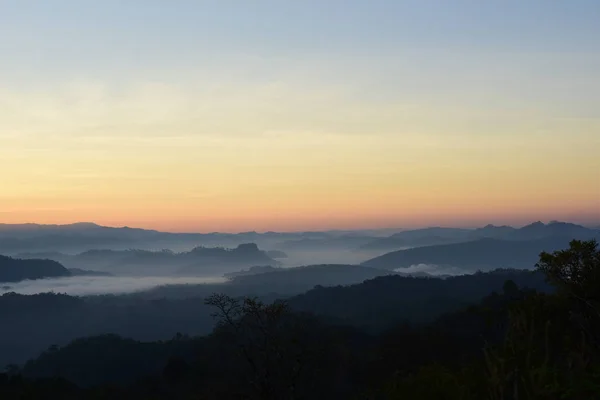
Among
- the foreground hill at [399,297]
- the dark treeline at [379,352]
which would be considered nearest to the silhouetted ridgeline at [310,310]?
the foreground hill at [399,297]

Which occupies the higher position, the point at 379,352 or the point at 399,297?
the point at 379,352

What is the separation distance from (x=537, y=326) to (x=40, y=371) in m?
96.7

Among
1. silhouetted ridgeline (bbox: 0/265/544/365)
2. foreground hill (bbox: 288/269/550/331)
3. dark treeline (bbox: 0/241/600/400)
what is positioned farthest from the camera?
silhouetted ridgeline (bbox: 0/265/544/365)

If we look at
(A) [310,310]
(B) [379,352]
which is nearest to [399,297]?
(A) [310,310]

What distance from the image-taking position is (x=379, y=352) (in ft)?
208

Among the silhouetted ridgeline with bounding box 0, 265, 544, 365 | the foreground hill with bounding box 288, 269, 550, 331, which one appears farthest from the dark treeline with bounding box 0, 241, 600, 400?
the silhouetted ridgeline with bounding box 0, 265, 544, 365

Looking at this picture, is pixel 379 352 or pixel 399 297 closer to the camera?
pixel 379 352

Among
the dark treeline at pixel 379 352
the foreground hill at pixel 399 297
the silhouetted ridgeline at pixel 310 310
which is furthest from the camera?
the silhouetted ridgeline at pixel 310 310

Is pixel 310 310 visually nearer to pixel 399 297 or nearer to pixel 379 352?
pixel 399 297

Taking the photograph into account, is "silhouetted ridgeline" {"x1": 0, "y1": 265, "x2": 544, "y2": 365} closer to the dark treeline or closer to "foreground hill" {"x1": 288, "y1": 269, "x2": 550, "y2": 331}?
"foreground hill" {"x1": 288, "y1": 269, "x2": 550, "y2": 331}

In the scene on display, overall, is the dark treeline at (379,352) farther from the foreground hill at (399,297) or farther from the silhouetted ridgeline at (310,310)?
the silhouetted ridgeline at (310,310)

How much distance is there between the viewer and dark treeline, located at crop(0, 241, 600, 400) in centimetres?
1224

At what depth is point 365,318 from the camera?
131 m

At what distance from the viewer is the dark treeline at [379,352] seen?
12242mm
